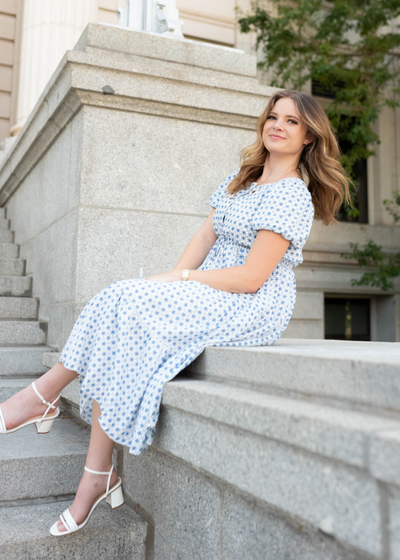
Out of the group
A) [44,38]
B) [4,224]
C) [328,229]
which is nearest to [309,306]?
[328,229]

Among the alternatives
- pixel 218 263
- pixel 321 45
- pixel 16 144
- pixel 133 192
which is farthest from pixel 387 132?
pixel 218 263

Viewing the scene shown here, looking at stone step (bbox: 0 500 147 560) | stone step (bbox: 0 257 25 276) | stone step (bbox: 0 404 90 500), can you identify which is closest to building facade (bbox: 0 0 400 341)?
stone step (bbox: 0 257 25 276)

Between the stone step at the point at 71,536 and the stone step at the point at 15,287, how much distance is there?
9.33ft

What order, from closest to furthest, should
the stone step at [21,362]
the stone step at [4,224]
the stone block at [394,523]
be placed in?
the stone block at [394,523] → the stone step at [21,362] → the stone step at [4,224]

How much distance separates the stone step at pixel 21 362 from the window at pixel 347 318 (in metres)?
8.94

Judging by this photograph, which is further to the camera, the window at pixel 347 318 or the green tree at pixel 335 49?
the window at pixel 347 318

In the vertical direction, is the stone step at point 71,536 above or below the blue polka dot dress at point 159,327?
below

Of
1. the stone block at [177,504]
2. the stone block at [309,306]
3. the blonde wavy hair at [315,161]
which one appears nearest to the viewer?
the stone block at [177,504]

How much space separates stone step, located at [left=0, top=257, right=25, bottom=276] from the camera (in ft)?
18.3

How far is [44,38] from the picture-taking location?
864 cm

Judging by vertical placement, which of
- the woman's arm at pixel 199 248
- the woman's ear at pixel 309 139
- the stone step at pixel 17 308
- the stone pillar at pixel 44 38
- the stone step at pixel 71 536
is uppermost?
the stone pillar at pixel 44 38

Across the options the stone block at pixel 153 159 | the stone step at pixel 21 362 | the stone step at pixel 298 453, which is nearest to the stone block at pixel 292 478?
the stone step at pixel 298 453

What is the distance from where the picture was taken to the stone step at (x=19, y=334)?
459 centimetres

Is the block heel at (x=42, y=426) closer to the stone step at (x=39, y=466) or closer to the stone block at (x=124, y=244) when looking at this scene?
the stone step at (x=39, y=466)
